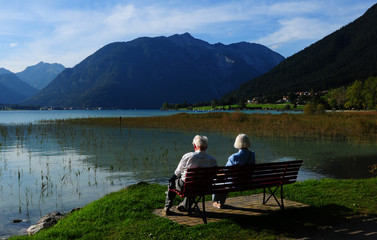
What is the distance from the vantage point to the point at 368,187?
34.4ft

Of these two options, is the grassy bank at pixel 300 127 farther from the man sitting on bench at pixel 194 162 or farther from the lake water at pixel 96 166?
the man sitting on bench at pixel 194 162

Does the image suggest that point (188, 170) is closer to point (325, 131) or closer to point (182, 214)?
point (182, 214)

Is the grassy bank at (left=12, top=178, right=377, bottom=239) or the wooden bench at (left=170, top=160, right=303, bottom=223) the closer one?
the grassy bank at (left=12, top=178, right=377, bottom=239)

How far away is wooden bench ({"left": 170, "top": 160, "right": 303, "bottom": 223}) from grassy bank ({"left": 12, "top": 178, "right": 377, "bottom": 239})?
656mm

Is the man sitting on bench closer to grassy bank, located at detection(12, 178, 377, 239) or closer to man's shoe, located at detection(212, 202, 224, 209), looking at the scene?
grassy bank, located at detection(12, 178, 377, 239)

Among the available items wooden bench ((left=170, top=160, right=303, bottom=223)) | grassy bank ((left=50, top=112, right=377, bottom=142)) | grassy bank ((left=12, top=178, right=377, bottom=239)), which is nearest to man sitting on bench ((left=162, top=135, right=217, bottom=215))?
wooden bench ((left=170, top=160, right=303, bottom=223))

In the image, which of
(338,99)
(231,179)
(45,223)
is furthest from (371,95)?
(45,223)

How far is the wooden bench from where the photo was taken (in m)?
6.88

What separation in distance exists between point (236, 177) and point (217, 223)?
3.89ft

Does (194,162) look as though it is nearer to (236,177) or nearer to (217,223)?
(236,177)

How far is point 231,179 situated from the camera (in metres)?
7.36

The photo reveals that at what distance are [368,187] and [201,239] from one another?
7.27 m

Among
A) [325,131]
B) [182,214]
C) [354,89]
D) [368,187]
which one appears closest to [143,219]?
[182,214]

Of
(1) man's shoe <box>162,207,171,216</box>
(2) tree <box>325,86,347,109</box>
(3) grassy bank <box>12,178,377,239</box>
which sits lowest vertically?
(3) grassy bank <box>12,178,377,239</box>
